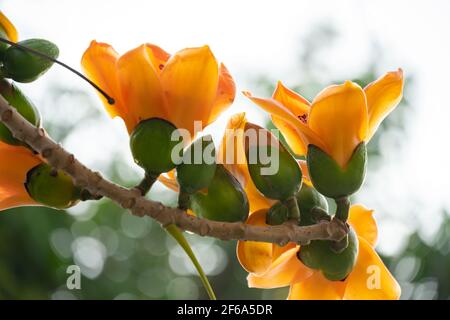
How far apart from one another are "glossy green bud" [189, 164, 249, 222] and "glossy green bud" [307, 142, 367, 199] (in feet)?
0.28

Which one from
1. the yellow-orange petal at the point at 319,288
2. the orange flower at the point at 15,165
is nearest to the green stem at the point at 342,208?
the yellow-orange petal at the point at 319,288

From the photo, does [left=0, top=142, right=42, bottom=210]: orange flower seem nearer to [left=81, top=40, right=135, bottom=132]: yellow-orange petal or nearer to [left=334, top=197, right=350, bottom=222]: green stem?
[left=81, top=40, right=135, bottom=132]: yellow-orange petal

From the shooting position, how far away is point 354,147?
777mm

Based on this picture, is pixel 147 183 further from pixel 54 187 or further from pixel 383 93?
pixel 383 93

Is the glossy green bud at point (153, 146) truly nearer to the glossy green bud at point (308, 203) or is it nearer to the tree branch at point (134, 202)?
the tree branch at point (134, 202)

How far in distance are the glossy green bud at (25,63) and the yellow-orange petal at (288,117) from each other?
22 centimetres

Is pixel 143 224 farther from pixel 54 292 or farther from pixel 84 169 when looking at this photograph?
pixel 84 169

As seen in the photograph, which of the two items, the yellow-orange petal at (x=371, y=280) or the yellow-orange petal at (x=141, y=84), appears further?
the yellow-orange petal at (x=371, y=280)

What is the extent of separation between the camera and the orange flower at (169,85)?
721 mm

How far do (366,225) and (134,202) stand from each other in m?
0.36

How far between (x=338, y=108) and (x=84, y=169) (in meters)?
0.28

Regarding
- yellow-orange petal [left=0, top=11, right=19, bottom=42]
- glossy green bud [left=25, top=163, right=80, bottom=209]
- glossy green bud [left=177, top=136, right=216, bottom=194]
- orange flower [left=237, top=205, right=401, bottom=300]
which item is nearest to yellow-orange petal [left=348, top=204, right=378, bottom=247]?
orange flower [left=237, top=205, right=401, bottom=300]

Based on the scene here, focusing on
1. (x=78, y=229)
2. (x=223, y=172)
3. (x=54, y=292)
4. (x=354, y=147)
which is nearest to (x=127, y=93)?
(x=223, y=172)

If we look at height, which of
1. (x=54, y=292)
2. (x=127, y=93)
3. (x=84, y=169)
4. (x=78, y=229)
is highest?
(x=78, y=229)
